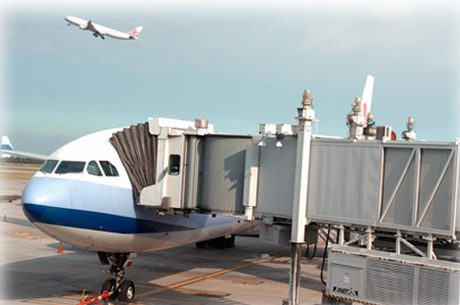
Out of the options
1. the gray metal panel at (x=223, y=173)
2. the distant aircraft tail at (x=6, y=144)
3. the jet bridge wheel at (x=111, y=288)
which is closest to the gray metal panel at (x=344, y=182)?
the gray metal panel at (x=223, y=173)

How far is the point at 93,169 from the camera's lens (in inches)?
655

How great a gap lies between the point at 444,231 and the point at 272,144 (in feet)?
15.6

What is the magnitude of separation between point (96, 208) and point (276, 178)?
5208 millimetres

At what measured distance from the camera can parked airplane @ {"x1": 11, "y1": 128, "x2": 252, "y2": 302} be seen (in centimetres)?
Result: 1565

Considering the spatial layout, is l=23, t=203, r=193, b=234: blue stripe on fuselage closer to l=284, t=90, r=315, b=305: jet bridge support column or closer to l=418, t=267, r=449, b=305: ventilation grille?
l=284, t=90, r=315, b=305: jet bridge support column

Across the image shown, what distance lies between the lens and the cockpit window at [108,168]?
16.8 m

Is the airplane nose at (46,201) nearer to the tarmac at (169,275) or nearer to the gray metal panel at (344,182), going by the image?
the tarmac at (169,275)

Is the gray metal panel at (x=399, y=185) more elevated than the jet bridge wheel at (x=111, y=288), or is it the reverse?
the gray metal panel at (x=399, y=185)

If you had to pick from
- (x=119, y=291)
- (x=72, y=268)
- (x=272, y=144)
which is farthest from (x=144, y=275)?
(x=272, y=144)

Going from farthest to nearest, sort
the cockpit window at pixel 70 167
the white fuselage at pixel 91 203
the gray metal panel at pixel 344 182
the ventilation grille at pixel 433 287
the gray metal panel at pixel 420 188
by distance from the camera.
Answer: the cockpit window at pixel 70 167 < the white fuselage at pixel 91 203 < the gray metal panel at pixel 344 182 < the gray metal panel at pixel 420 188 < the ventilation grille at pixel 433 287

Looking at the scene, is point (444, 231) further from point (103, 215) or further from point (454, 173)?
point (103, 215)

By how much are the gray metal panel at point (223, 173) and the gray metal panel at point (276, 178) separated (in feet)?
1.97

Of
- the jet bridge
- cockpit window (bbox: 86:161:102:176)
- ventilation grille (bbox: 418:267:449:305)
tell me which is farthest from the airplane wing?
ventilation grille (bbox: 418:267:449:305)

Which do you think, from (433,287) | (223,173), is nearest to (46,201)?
(223,173)
